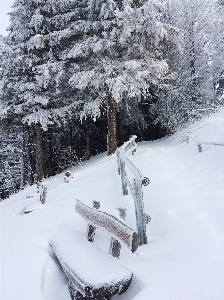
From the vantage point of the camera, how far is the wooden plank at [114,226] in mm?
3191

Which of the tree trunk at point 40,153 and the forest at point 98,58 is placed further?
the tree trunk at point 40,153

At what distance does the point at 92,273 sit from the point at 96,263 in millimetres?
269

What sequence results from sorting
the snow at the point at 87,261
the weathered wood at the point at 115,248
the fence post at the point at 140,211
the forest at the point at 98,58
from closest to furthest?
the snow at the point at 87,261
the weathered wood at the point at 115,248
the fence post at the point at 140,211
the forest at the point at 98,58

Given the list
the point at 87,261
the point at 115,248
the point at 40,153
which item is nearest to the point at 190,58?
the point at 40,153

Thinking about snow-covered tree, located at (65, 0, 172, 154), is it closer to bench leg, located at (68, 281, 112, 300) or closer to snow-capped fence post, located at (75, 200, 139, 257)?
snow-capped fence post, located at (75, 200, 139, 257)

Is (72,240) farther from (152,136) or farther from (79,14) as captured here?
(152,136)

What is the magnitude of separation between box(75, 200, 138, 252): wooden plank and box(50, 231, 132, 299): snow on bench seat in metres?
0.33

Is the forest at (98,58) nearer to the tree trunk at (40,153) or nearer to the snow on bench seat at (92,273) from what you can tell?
the tree trunk at (40,153)

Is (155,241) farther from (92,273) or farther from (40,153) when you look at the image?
(40,153)

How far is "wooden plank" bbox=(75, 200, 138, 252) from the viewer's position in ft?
10.5

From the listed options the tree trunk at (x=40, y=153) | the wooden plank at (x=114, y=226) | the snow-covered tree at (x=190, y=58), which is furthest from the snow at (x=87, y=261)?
the snow-covered tree at (x=190, y=58)

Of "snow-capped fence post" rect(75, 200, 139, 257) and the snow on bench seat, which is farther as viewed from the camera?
"snow-capped fence post" rect(75, 200, 139, 257)

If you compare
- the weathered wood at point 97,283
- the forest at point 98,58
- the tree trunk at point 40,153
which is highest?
the forest at point 98,58

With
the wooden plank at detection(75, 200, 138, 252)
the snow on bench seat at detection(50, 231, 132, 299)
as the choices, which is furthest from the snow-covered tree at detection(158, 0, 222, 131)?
the snow on bench seat at detection(50, 231, 132, 299)
